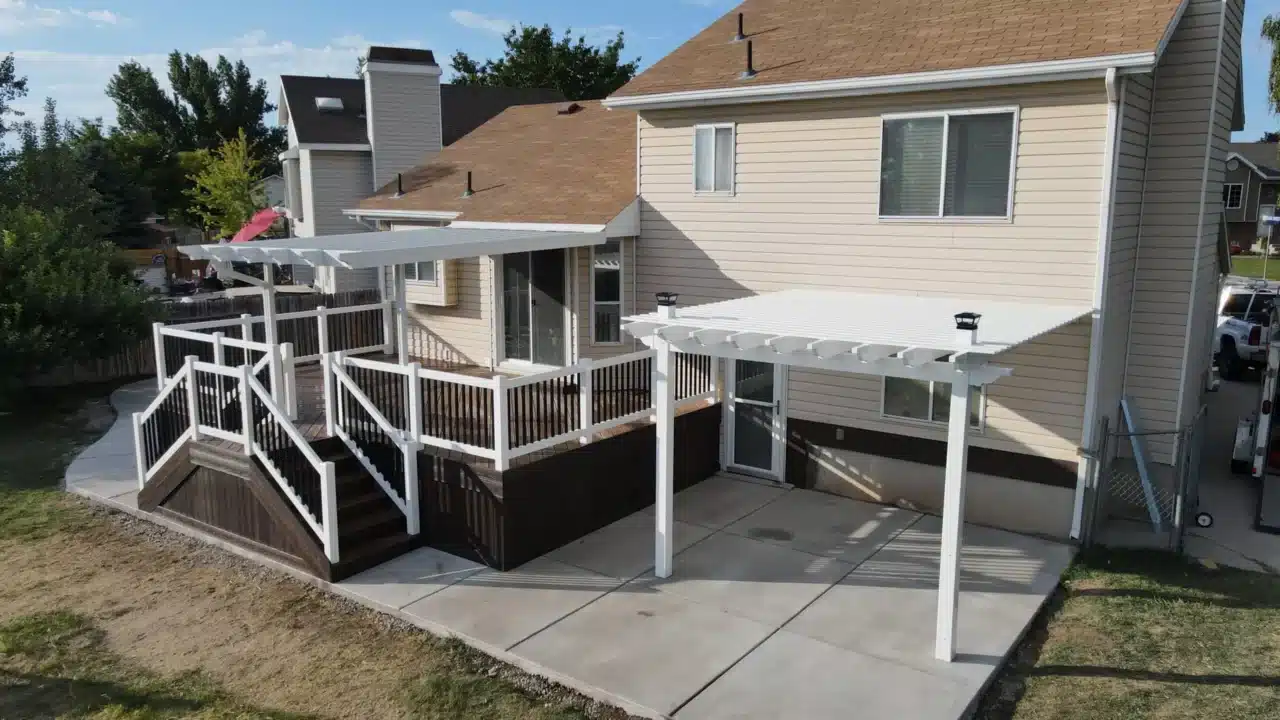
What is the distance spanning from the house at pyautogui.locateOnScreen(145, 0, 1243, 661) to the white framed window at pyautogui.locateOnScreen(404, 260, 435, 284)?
79.0 inches

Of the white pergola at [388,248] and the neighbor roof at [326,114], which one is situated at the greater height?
the neighbor roof at [326,114]

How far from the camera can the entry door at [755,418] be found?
10961 millimetres

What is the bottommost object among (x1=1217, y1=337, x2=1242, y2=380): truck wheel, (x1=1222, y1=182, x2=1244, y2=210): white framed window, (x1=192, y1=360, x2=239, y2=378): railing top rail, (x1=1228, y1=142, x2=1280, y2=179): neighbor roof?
(x1=1217, y1=337, x2=1242, y2=380): truck wheel

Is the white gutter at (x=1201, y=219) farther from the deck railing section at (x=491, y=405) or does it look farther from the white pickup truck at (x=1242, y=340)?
the white pickup truck at (x=1242, y=340)

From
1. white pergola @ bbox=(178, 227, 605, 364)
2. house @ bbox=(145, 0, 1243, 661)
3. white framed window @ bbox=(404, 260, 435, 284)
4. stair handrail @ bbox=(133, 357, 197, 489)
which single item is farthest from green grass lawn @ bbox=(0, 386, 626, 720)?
white framed window @ bbox=(404, 260, 435, 284)

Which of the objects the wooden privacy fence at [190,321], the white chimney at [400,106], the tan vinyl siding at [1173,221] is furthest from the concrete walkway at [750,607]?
the white chimney at [400,106]

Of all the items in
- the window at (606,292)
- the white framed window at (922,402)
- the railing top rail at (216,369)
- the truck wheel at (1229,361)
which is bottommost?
the truck wheel at (1229,361)

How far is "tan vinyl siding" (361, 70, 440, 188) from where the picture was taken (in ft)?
69.2

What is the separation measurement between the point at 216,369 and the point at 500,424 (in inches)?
121

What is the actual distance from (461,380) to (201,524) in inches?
130

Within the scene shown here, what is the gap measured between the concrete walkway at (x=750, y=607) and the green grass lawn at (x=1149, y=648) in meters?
0.26

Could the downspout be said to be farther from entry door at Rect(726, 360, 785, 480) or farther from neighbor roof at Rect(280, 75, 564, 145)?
neighbor roof at Rect(280, 75, 564, 145)

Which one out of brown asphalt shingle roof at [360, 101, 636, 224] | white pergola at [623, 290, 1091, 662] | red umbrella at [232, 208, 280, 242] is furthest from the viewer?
red umbrella at [232, 208, 280, 242]

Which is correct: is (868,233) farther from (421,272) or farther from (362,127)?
(362,127)
